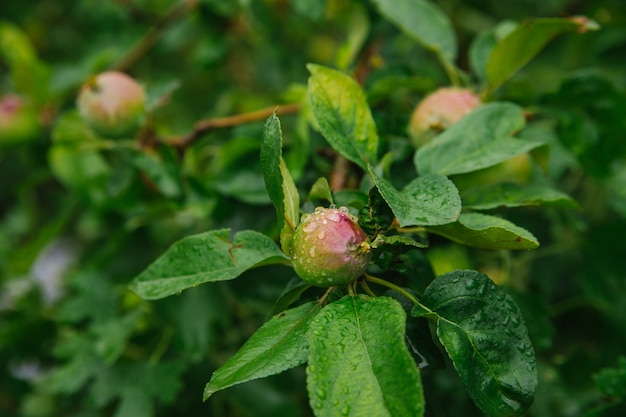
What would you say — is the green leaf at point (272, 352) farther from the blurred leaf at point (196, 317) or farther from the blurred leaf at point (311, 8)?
the blurred leaf at point (311, 8)

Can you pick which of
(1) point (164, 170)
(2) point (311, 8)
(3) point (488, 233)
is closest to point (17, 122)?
(1) point (164, 170)

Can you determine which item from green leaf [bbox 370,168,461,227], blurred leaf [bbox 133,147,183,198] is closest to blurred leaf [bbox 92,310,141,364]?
blurred leaf [bbox 133,147,183,198]

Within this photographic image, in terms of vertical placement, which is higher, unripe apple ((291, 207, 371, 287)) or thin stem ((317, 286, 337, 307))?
unripe apple ((291, 207, 371, 287))

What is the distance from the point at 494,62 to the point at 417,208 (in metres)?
0.33

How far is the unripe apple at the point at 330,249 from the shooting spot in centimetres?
60

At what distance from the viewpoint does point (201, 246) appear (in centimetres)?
67

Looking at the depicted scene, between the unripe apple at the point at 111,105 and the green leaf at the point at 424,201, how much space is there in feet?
1.65

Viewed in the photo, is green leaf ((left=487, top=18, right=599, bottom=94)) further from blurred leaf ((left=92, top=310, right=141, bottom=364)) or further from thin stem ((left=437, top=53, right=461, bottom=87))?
blurred leaf ((left=92, top=310, right=141, bottom=364))

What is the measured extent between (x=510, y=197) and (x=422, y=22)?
0.35 metres

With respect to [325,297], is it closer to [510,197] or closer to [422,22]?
[510,197]

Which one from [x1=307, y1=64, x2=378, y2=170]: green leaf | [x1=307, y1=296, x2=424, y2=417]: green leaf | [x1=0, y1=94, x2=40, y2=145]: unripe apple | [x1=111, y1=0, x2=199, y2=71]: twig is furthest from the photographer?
[x1=111, y1=0, x2=199, y2=71]: twig

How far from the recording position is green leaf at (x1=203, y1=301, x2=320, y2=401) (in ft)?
1.83

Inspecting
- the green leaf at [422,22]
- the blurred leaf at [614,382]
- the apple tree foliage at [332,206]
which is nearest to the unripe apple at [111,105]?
the apple tree foliage at [332,206]

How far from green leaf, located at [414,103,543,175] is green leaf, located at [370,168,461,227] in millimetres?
82
